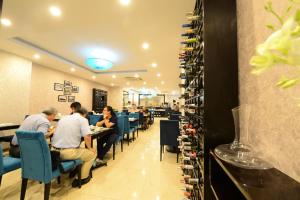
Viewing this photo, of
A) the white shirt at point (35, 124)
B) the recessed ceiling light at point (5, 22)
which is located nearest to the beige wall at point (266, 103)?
the white shirt at point (35, 124)

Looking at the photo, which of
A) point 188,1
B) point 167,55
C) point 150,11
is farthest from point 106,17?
point 167,55

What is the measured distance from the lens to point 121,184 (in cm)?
253

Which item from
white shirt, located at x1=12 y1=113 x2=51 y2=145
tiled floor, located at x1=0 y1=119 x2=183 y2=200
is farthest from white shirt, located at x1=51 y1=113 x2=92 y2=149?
tiled floor, located at x1=0 y1=119 x2=183 y2=200

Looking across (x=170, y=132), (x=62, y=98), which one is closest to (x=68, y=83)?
(x=62, y=98)

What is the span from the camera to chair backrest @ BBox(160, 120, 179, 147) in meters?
3.63

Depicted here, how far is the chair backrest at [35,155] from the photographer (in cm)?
174

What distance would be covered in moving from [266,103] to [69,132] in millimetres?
2382

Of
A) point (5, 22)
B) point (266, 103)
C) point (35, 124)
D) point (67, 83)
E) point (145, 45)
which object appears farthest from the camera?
point (67, 83)

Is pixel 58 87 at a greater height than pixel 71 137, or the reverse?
pixel 58 87

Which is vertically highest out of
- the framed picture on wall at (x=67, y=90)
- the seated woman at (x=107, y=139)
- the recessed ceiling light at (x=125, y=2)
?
the recessed ceiling light at (x=125, y=2)

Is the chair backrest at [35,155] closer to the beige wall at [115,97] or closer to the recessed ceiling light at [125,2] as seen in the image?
the recessed ceiling light at [125,2]

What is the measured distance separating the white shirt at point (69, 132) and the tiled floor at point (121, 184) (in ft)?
2.31

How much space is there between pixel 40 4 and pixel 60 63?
3229mm

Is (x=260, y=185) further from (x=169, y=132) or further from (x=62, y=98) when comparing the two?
(x=62, y=98)
